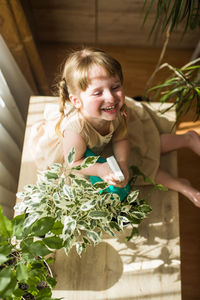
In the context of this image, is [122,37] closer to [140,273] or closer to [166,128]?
[166,128]

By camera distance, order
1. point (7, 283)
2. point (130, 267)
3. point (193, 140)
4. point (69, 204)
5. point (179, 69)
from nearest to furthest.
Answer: point (7, 283) → point (69, 204) → point (130, 267) → point (179, 69) → point (193, 140)

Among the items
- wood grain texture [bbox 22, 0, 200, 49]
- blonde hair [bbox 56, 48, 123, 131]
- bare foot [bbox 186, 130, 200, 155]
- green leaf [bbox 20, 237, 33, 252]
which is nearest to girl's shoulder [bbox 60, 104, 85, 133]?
blonde hair [bbox 56, 48, 123, 131]

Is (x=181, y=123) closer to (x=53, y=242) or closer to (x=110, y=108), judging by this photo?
(x=110, y=108)

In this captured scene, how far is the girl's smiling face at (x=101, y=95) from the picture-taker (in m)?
1.02

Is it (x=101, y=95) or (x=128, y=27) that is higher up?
(x=128, y=27)

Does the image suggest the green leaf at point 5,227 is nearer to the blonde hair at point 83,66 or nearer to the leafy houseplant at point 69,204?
the leafy houseplant at point 69,204

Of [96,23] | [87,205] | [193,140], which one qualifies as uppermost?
[96,23]

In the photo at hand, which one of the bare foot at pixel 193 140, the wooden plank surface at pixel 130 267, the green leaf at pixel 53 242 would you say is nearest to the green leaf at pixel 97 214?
the green leaf at pixel 53 242

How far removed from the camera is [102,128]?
1.22 meters

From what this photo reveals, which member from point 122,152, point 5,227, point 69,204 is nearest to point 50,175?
point 69,204


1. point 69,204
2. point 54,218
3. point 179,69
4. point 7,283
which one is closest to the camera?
point 7,283

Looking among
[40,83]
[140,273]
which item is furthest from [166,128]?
[40,83]

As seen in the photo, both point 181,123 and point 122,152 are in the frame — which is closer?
point 122,152

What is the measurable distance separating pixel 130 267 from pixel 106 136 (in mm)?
528
